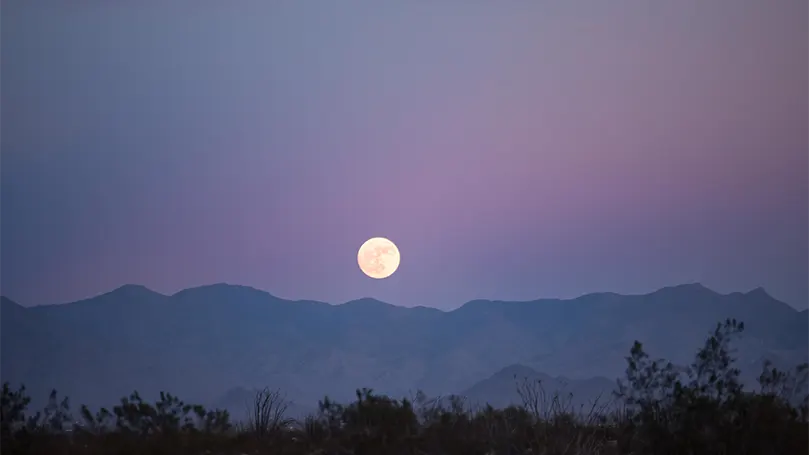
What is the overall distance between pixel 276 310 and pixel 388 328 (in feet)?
85.8

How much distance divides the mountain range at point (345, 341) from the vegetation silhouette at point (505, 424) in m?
95.9

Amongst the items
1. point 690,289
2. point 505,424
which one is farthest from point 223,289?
point 505,424

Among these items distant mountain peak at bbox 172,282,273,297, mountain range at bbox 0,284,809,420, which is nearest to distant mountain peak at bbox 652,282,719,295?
mountain range at bbox 0,284,809,420

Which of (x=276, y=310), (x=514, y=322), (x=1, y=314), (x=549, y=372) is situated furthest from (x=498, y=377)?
(x=1, y=314)

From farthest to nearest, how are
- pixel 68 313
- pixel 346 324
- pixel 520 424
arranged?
1. pixel 346 324
2. pixel 68 313
3. pixel 520 424

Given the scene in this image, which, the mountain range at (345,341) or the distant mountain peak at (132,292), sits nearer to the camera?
the mountain range at (345,341)

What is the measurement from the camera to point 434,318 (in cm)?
17275

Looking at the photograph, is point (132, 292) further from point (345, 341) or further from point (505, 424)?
point (505, 424)

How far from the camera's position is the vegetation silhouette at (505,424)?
12.3 metres

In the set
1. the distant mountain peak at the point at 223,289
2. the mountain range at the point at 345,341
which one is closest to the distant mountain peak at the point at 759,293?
the mountain range at the point at 345,341

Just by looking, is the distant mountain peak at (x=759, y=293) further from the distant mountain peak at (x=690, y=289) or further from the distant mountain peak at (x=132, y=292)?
the distant mountain peak at (x=132, y=292)

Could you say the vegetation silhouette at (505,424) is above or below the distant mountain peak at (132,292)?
below

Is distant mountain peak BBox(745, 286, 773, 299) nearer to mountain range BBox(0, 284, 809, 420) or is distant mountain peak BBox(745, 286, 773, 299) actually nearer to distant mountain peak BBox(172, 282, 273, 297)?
mountain range BBox(0, 284, 809, 420)

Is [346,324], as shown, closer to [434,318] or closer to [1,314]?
[434,318]
